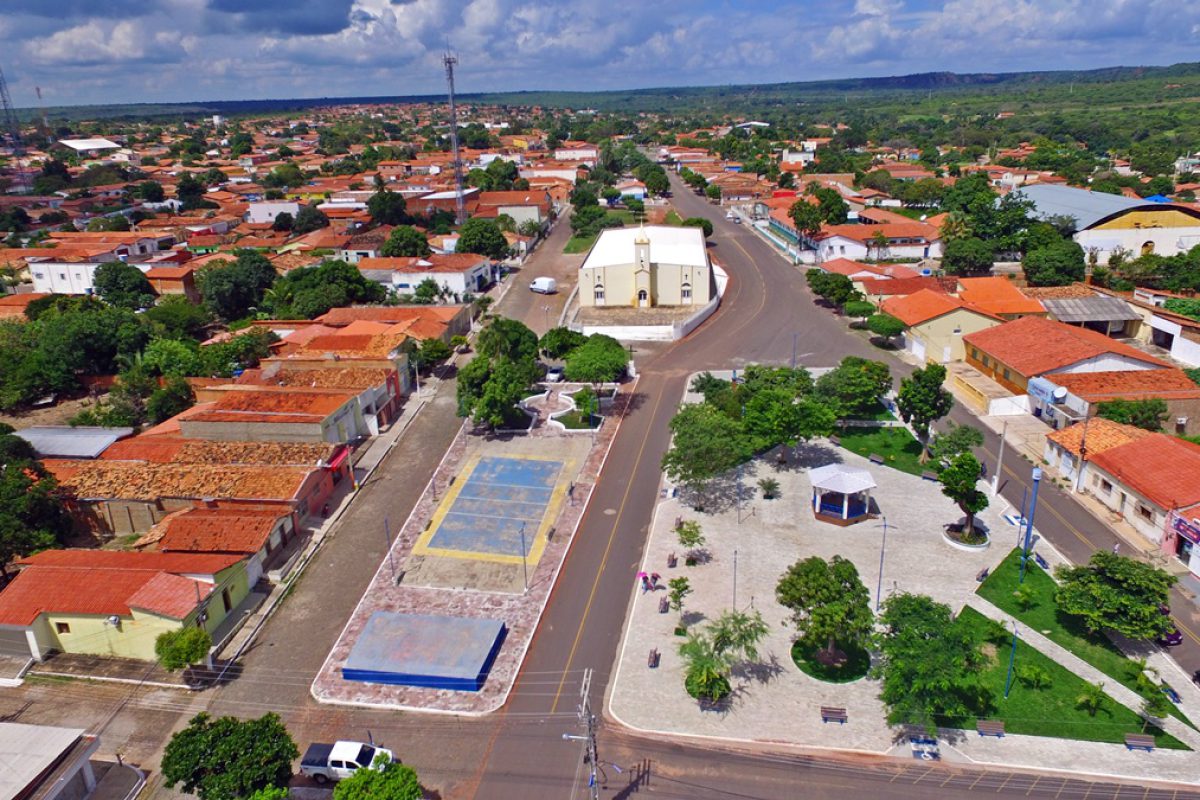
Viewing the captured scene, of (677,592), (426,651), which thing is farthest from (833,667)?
(426,651)

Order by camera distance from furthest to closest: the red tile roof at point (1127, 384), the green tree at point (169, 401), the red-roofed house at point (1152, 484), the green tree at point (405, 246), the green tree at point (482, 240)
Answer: the green tree at point (482, 240)
the green tree at point (405, 246)
the green tree at point (169, 401)
the red tile roof at point (1127, 384)
the red-roofed house at point (1152, 484)

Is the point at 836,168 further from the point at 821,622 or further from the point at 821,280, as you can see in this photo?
the point at 821,622

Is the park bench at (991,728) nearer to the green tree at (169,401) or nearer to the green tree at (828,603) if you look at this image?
the green tree at (828,603)

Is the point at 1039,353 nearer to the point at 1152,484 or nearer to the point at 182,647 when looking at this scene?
the point at 1152,484

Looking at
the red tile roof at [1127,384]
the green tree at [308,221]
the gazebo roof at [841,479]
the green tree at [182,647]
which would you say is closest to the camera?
the green tree at [182,647]

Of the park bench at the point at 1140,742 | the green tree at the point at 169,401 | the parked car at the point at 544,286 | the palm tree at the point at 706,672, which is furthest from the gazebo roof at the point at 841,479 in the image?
the parked car at the point at 544,286

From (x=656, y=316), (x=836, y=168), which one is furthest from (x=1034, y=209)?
(x=836, y=168)
